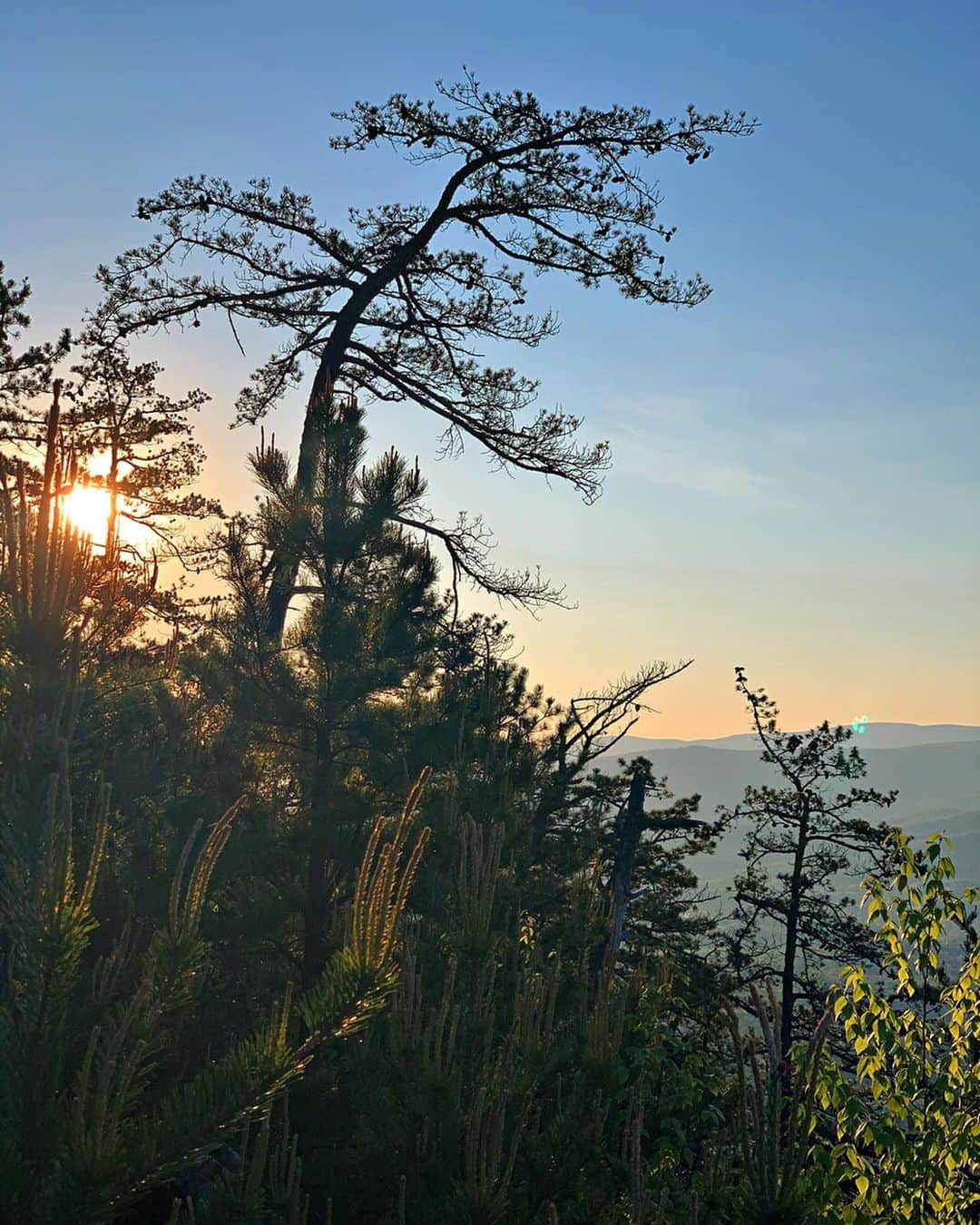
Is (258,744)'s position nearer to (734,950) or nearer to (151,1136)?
(151,1136)

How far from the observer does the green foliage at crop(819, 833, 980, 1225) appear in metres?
7.20

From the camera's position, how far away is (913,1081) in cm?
774

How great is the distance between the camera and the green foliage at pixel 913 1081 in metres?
7.20

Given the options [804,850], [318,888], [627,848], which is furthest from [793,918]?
[318,888]

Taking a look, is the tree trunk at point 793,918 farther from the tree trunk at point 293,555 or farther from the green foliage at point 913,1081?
the tree trunk at point 293,555

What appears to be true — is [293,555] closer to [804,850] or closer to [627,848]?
[627,848]

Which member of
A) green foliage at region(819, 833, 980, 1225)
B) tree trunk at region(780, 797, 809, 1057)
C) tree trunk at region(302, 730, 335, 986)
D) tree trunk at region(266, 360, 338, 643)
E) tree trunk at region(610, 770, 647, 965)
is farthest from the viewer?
tree trunk at region(780, 797, 809, 1057)

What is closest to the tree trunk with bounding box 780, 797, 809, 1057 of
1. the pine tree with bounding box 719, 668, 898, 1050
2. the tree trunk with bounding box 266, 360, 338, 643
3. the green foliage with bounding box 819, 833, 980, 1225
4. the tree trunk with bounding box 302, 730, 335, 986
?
the pine tree with bounding box 719, 668, 898, 1050

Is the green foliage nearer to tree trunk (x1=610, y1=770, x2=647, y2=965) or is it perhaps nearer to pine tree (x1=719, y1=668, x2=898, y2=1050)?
tree trunk (x1=610, y1=770, x2=647, y2=965)

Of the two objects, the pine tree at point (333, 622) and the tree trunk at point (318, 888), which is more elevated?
the pine tree at point (333, 622)

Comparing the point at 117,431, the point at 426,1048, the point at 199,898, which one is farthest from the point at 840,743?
the point at 199,898

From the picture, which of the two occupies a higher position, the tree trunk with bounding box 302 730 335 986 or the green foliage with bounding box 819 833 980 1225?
the tree trunk with bounding box 302 730 335 986

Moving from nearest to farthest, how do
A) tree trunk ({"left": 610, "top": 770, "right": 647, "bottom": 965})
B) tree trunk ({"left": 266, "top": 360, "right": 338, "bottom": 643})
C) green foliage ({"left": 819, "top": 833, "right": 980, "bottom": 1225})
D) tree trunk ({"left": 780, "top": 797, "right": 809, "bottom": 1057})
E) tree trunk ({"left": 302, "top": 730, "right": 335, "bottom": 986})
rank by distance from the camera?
green foliage ({"left": 819, "top": 833, "right": 980, "bottom": 1225}) → tree trunk ({"left": 302, "top": 730, "right": 335, "bottom": 986}) → tree trunk ({"left": 266, "top": 360, "right": 338, "bottom": 643}) → tree trunk ({"left": 610, "top": 770, "right": 647, "bottom": 965}) → tree trunk ({"left": 780, "top": 797, "right": 809, "bottom": 1057})

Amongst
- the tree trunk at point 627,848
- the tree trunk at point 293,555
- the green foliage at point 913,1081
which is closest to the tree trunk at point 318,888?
the tree trunk at point 293,555
